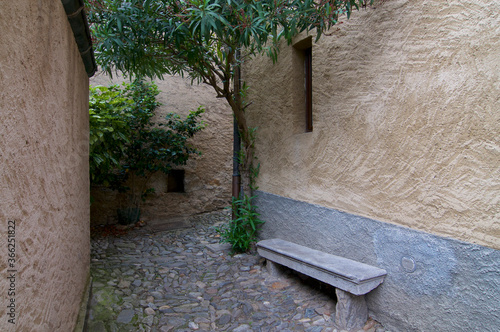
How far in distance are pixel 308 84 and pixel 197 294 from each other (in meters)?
2.56

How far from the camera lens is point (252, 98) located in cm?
469

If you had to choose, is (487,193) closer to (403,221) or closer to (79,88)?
(403,221)

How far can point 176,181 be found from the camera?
6.74m

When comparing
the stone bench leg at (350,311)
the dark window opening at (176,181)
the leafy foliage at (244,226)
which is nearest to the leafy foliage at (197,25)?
the leafy foliage at (244,226)

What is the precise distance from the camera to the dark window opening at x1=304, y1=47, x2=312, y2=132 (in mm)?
3808

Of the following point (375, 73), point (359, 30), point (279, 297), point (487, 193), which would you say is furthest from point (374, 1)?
point (279, 297)

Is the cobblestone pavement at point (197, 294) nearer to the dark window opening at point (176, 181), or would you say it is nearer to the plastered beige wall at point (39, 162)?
the plastered beige wall at point (39, 162)

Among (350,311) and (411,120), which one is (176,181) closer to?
(350,311)

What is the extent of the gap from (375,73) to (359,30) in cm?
45

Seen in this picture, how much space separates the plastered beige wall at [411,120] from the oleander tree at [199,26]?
1.30ft

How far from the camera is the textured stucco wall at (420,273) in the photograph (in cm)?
192

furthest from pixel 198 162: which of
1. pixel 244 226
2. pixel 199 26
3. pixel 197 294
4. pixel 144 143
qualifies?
pixel 199 26

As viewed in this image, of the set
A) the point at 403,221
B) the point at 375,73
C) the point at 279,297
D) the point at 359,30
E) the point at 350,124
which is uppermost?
the point at 359,30

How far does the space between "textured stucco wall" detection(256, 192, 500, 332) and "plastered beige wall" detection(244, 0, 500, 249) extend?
0.10 meters
